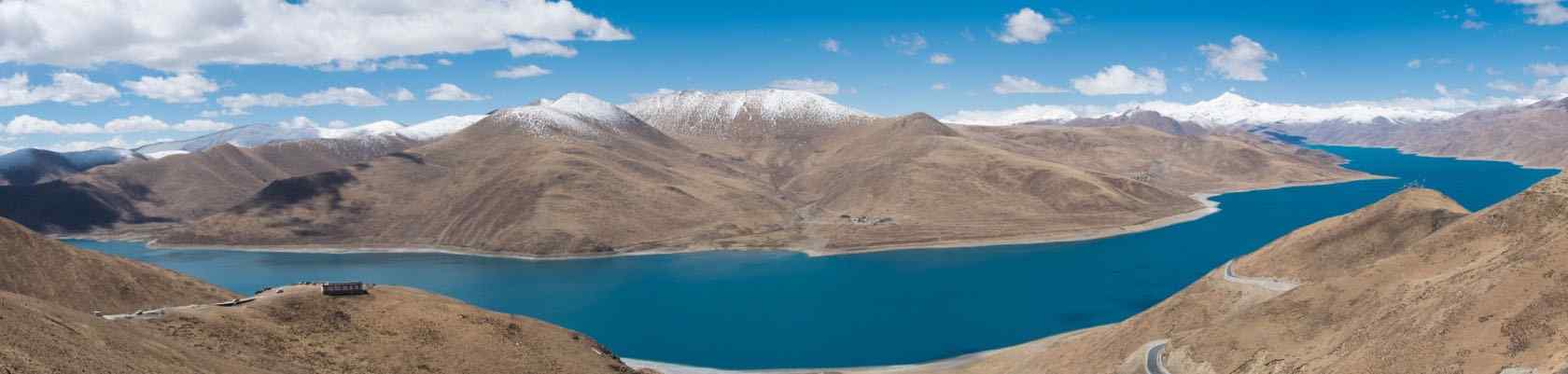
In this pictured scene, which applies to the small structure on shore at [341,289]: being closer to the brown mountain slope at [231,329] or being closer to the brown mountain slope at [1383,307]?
the brown mountain slope at [231,329]

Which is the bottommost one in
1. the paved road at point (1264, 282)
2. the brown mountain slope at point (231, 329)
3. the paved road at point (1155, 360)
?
the paved road at point (1155, 360)

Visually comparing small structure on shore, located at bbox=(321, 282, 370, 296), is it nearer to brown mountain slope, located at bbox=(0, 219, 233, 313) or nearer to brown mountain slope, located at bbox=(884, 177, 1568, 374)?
brown mountain slope, located at bbox=(0, 219, 233, 313)

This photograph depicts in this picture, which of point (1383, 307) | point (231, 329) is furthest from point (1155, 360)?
point (231, 329)

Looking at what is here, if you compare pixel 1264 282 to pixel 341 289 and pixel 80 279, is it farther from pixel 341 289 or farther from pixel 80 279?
pixel 80 279

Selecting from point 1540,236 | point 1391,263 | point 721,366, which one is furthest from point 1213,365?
point 721,366

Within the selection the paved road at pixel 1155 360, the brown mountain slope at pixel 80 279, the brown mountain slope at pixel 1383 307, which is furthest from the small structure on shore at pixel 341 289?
the paved road at pixel 1155 360

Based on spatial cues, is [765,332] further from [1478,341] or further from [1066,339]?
[1478,341]

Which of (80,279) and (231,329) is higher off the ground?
(80,279)

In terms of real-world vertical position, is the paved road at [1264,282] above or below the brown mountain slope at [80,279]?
below
